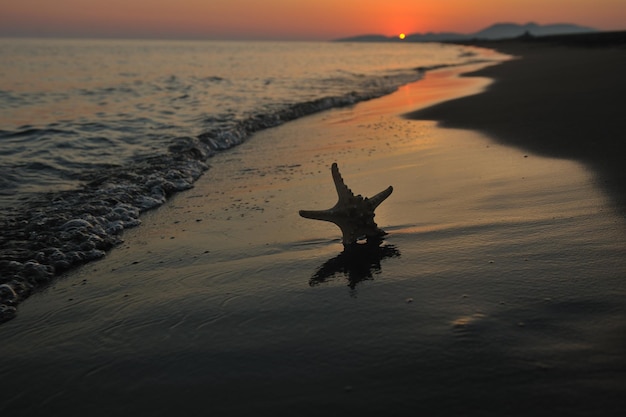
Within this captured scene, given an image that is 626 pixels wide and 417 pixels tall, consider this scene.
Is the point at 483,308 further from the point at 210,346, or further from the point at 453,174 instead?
the point at 453,174

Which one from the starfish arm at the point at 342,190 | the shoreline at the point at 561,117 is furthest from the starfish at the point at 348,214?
the shoreline at the point at 561,117

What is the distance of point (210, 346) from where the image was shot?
2.95 m

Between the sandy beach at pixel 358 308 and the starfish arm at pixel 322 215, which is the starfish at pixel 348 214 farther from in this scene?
the sandy beach at pixel 358 308

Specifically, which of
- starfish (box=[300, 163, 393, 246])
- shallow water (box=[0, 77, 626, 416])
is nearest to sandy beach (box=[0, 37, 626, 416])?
shallow water (box=[0, 77, 626, 416])

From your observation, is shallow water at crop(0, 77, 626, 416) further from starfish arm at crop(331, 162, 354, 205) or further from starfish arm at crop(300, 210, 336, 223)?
starfish arm at crop(331, 162, 354, 205)

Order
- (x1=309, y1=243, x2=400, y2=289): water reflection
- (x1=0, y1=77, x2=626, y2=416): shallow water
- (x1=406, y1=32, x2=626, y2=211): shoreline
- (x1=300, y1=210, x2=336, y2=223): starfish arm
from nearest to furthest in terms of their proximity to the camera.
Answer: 1. (x1=0, y1=77, x2=626, y2=416): shallow water
2. (x1=309, y1=243, x2=400, y2=289): water reflection
3. (x1=300, y1=210, x2=336, y2=223): starfish arm
4. (x1=406, y1=32, x2=626, y2=211): shoreline

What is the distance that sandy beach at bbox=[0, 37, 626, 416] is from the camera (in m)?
2.42

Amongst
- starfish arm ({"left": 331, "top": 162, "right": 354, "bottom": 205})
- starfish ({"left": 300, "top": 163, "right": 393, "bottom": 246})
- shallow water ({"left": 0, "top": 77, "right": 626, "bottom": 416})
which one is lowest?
shallow water ({"left": 0, "top": 77, "right": 626, "bottom": 416})

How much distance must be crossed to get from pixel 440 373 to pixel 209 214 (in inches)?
149

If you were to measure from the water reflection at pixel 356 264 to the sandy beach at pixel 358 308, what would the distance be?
2cm

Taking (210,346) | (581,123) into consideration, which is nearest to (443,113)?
(581,123)

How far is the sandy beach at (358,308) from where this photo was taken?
95.4 inches

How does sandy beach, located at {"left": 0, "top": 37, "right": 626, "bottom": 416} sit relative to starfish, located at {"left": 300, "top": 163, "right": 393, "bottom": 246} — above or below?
below

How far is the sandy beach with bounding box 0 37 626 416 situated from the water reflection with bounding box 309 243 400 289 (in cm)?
2
